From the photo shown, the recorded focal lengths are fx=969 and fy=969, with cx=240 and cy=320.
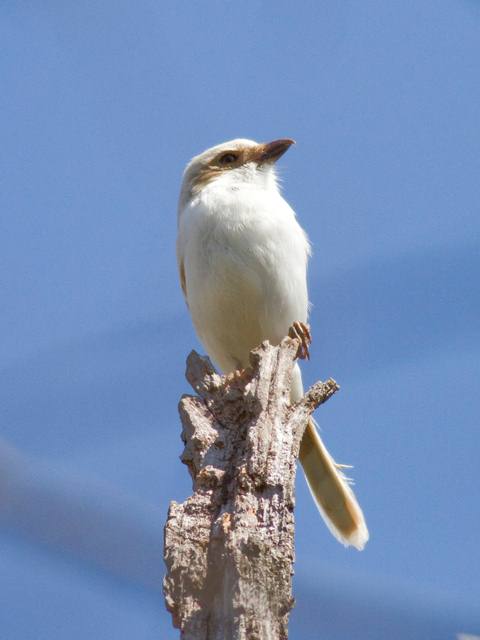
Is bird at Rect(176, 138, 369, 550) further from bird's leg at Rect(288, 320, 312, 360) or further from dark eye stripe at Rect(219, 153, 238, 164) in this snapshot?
dark eye stripe at Rect(219, 153, 238, 164)

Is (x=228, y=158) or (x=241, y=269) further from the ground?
(x=228, y=158)

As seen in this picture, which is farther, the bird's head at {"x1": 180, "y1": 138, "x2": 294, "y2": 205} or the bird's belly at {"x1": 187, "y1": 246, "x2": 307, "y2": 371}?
the bird's head at {"x1": 180, "y1": 138, "x2": 294, "y2": 205}

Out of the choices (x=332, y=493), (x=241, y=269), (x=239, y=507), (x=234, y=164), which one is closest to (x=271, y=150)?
(x=234, y=164)

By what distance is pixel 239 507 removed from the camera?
415 centimetres

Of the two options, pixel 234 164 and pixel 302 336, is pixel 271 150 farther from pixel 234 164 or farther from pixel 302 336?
pixel 302 336

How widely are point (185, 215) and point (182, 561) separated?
4136 mm

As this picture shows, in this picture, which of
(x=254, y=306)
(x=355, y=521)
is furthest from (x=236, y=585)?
(x=254, y=306)

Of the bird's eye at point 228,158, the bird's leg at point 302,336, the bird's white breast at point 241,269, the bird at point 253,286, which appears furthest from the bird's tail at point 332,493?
the bird's eye at point 228,158

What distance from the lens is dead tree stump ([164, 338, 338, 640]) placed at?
12.0 feet

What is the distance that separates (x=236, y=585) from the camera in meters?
3.71

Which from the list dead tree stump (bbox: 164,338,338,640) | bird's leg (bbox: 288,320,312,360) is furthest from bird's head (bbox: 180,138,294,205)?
dead tree stump (bbox: 164,338,338,640)

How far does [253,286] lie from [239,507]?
310 centimetres

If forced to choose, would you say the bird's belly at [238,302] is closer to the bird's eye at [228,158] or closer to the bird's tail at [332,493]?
the bird's tail at [332,493]

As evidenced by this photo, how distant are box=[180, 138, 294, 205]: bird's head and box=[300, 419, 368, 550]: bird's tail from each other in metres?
2.16
